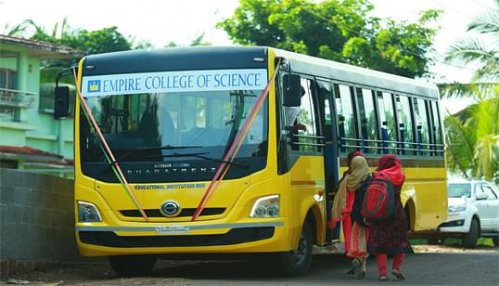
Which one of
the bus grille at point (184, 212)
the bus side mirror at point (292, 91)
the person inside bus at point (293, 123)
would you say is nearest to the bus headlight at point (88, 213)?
the bus grille at point (184, 212)

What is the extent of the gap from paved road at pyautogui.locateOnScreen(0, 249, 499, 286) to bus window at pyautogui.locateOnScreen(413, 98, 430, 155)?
1.96 meters

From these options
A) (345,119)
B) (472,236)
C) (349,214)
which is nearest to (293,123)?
(349,214)

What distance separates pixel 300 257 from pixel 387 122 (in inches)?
170

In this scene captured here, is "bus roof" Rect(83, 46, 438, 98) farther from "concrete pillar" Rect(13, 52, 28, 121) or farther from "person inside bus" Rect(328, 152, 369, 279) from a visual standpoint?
"concrete pillar" Rect(13, 52, 28, 121)

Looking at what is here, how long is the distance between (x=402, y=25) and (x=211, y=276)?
1150 inches

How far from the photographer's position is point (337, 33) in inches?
1721

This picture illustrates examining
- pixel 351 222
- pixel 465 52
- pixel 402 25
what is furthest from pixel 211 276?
pixel 402 25

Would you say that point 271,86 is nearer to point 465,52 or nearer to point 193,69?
point 193,69

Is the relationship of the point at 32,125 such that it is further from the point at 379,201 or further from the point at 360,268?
the point at 379,201

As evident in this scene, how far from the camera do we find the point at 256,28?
4444 cm

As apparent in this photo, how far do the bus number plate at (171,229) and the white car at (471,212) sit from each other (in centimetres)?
1076

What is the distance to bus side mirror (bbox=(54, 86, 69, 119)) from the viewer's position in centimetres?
1473

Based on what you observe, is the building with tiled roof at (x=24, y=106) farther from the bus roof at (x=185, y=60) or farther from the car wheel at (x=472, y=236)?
the bus roof at (x=185, y=60)

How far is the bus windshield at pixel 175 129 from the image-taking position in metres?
14.0
